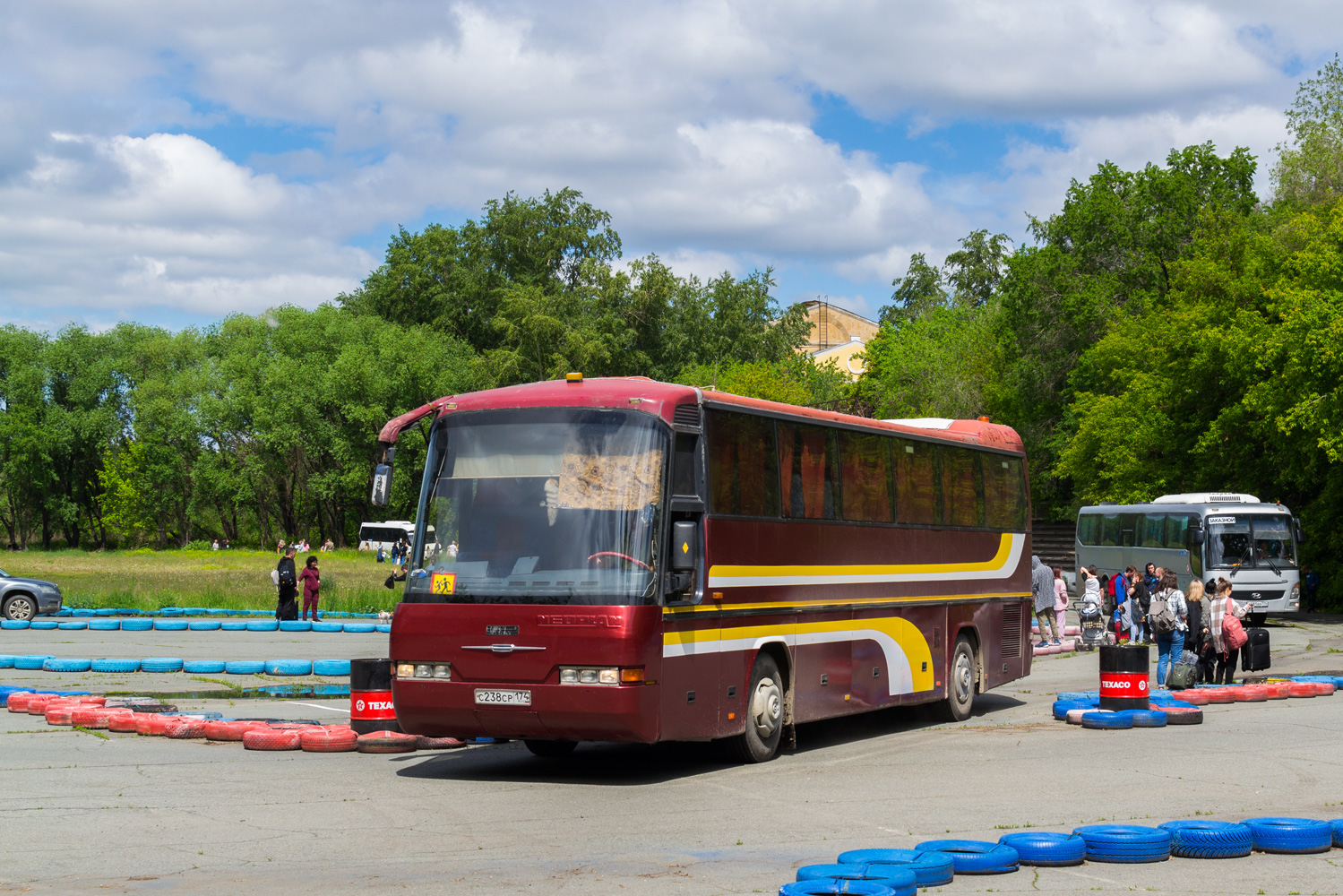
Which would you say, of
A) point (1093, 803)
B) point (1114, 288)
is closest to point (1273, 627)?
point (1114, 288)

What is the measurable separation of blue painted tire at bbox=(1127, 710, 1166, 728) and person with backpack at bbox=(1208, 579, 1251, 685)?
5.49 metres

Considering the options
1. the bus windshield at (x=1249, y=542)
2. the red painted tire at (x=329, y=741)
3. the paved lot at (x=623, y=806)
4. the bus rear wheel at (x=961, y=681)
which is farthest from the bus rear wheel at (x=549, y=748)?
the bus windshield at (x=1249, y=542)

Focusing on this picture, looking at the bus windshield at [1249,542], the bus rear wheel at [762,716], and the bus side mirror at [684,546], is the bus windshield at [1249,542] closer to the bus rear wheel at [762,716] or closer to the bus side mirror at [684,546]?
the bus rear wheel at [762,716]

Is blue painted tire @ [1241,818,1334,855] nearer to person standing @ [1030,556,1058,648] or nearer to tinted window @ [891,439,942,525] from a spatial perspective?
tinted window @ [891,439,942,525]

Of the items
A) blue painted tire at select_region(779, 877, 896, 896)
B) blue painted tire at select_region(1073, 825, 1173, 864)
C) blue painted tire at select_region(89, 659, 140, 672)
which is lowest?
blue painted tire at select_region(89, 659, 140, 672)

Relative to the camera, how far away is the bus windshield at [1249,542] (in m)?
38.2

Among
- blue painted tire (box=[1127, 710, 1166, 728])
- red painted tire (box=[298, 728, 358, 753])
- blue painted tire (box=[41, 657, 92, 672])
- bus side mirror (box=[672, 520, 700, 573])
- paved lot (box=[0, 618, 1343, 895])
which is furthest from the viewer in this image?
blue painted tire (box=[41, 657, 92, 672])

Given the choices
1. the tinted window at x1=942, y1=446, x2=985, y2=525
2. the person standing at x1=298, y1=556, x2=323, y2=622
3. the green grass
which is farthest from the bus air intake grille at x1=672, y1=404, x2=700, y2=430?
the green grass

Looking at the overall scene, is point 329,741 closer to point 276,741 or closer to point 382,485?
point 276,741

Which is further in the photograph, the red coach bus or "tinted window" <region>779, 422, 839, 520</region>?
"tinted window" <region>779, 422, 839, 520</region>

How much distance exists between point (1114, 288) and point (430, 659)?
51.4 metres

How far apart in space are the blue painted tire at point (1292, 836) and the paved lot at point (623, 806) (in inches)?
4.6

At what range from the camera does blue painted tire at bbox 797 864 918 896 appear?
7.23 meters

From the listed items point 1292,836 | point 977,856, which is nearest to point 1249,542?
point 1292,836
